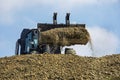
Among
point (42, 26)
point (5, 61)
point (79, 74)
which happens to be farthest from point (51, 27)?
point (79, 74)

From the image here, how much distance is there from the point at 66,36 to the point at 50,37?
2.69 feet

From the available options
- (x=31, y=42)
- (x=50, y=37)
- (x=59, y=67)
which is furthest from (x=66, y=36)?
(x=59, y=67)

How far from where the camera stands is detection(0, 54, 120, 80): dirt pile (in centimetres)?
2391

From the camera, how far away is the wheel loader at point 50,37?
93.0 ft

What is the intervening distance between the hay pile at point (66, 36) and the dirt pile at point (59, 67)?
1788mm

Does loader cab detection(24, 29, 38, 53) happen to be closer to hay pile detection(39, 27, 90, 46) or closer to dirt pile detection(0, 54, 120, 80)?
hay pile detection(39, 27, 90, 46)

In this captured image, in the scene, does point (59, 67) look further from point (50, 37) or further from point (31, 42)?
point (31, 42)

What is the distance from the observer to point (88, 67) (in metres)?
25.0

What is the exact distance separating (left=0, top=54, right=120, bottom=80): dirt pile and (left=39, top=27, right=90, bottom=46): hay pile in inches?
70.4

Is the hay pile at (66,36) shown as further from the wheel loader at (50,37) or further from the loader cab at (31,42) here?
the loader cab at (31,42)

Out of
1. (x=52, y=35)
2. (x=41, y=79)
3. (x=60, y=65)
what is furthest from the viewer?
(x=52, y=35)

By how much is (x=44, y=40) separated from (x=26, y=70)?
4245 mm

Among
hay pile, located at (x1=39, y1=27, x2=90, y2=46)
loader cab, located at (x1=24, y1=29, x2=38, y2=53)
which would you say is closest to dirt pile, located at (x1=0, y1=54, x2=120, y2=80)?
Result: hay pile, located at (x1=39, y1=27, x2=90, y2=46)

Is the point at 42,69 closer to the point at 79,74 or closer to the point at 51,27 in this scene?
the point at 79,74
